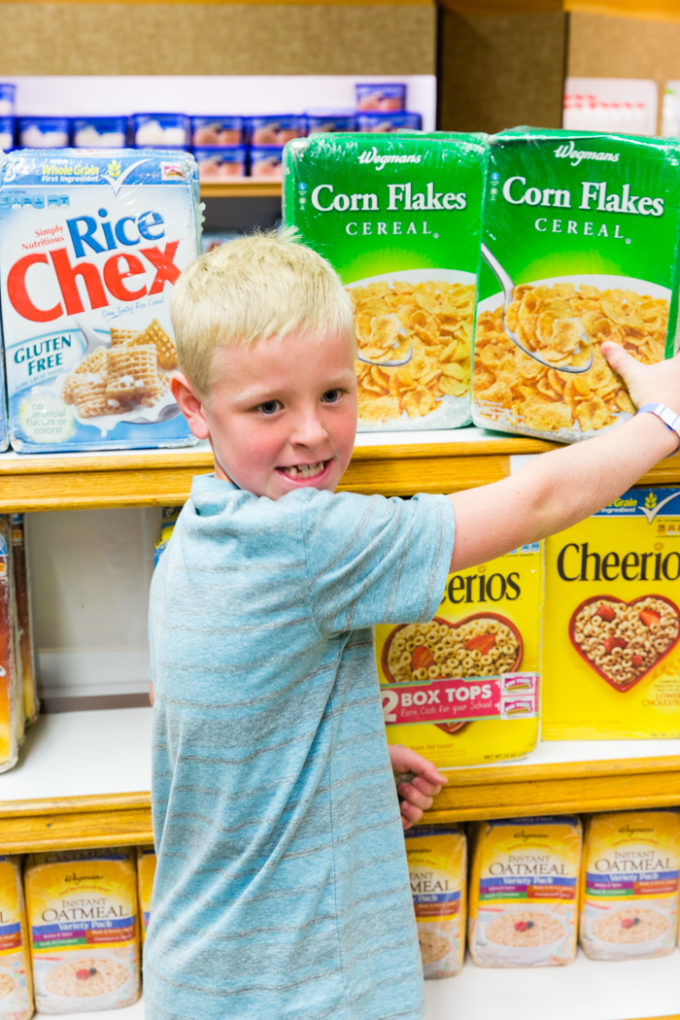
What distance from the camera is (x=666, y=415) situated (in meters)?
1.13

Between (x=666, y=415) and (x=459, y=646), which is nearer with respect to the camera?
(x=666, y=415)

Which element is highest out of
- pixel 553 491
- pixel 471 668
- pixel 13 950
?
pixel 553 491

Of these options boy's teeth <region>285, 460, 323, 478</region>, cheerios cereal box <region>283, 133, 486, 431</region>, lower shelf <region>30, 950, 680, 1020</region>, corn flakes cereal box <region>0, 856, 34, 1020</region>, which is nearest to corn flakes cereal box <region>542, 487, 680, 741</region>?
cheerios cereal box <region>283, 133, 486, 431</region>

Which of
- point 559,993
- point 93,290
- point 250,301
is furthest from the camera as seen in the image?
point 559,993

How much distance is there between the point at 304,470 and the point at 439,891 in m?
0.86

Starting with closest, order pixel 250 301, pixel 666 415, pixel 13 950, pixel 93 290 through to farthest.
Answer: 1. pixel 250 301
2. pixel 666 415
3. pixel 93 290
4. pixel 13 950

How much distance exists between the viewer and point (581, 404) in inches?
50.3

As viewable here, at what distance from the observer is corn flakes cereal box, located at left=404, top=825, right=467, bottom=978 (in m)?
1.54

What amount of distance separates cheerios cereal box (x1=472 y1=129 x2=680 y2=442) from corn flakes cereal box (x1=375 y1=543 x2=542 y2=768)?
244 millimetres

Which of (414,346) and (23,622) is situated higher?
(414,346)

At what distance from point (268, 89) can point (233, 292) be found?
3.15 m

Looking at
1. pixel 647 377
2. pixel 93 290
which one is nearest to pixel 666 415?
pixel 647 377

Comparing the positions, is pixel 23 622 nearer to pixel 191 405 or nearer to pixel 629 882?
pixel 191 405

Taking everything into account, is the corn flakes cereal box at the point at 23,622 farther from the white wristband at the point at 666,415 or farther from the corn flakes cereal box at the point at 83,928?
the white wristband at the point at 666,415
